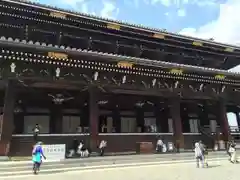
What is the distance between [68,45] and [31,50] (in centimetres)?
585

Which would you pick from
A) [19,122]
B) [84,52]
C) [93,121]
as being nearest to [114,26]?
[84,52]

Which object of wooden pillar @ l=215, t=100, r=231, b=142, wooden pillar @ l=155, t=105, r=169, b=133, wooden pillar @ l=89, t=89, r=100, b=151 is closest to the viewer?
wooden pillar @ l=89, t=89, r=100, b=151

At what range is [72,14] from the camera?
18.1 meters

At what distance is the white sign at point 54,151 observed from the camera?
1371 centimetres

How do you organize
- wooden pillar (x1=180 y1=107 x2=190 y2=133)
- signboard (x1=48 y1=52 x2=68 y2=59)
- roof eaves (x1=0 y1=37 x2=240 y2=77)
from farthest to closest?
wooden pillar (x1=180 y1=107 x2=190 y2=133)
signboard (x1=48 y1=52 x2=68 y2=59)
roof eaves (x1=0 y1=37 x2=240 y2=77)

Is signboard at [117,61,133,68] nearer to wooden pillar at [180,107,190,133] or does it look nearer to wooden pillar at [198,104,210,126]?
wooden pillar at [180,107,190,133]

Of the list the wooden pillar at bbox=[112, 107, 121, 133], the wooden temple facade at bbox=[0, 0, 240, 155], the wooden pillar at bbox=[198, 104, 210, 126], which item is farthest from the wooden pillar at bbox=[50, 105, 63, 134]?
the wooden pillar at bbox=[198, 104, 210, 126]

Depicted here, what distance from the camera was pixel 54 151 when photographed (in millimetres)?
13938

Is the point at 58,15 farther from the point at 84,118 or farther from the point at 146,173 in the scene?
the point at 146,173

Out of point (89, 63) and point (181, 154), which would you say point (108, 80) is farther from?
point (181, 154)

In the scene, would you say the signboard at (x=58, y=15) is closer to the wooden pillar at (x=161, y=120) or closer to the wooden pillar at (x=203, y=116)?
the wooden pillar at (x=161, y=120)

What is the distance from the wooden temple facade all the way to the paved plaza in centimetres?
271

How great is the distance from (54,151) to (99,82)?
474 centimetres

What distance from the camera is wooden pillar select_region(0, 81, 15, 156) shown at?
1345 cm
